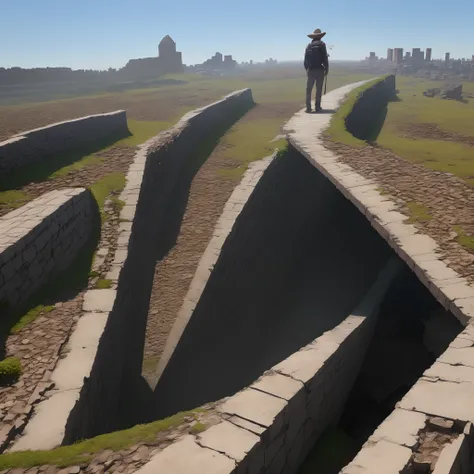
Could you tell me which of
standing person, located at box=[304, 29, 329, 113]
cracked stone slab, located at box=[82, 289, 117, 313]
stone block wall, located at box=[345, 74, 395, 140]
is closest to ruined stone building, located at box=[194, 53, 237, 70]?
stone block wall, located at box=[345, 74, 395, 140]

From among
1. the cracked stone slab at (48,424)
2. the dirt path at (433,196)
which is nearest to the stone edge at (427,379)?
the dirt path at (433,196)

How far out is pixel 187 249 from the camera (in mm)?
8492

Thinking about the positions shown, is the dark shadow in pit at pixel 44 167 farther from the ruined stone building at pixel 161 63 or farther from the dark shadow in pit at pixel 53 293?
the ruined stone building at pixel 161 63

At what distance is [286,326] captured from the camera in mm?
9820

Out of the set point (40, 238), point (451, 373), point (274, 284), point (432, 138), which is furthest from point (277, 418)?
point (432, 138)

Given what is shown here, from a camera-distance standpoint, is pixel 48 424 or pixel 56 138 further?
pixel 56 138

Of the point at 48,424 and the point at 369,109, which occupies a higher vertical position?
the point at 369,109

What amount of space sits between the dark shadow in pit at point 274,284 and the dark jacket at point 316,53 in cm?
322

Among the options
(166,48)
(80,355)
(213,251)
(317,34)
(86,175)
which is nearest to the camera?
(80,355)

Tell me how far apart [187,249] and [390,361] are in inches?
163

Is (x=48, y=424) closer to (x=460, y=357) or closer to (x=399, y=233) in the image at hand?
(x=460, y=357)

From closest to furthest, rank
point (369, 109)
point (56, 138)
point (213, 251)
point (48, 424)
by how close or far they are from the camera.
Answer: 1. point (48, 424)
2. point (213, 251)
3. point (56, 138)
4. point (369, 109)

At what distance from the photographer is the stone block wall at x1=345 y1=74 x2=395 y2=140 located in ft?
49.4

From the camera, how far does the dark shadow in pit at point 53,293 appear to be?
5410 millimetres
